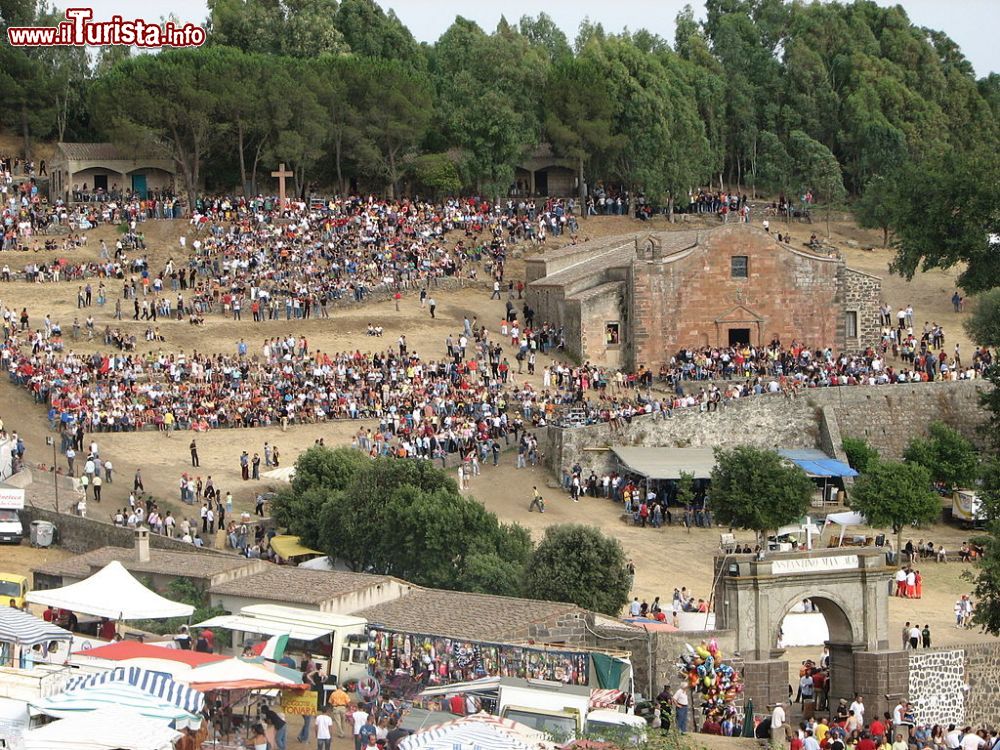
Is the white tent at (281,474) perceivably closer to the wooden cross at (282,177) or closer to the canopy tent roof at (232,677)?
the canopy tent roof at (232,677)

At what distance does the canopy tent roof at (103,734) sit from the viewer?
3014 centimetres

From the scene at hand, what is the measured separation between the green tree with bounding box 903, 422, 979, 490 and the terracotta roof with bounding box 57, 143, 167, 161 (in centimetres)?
3504

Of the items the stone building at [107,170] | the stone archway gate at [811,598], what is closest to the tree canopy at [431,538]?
the stone archway gate at [811,598]

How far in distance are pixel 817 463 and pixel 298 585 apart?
78.7ft

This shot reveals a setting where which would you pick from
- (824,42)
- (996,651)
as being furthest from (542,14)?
(996,651)

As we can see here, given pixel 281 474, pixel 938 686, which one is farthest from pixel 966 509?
pixel 938 686

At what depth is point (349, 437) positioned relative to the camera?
207ft

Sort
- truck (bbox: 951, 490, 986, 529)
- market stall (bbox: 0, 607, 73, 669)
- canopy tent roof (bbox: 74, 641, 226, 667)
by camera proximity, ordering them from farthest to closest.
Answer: truck (bbox: 951, 490, 986, 529) → market stall (bbox: 0, 607, 73, 669) → canopy tent roof (bbox: 74, 641, 226, 667)

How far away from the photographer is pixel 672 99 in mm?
89688

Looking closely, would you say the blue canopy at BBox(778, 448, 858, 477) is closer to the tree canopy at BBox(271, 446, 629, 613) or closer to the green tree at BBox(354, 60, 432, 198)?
the tree canopy at BBox(271, 446, 629, 613)

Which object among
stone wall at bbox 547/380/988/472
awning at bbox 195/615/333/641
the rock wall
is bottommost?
the rock wall

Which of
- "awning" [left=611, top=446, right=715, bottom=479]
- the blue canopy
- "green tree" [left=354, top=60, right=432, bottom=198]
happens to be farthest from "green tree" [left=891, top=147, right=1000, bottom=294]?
"green tree" [left=354, top=60, right=432, bottom=198]

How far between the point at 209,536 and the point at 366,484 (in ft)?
15.1

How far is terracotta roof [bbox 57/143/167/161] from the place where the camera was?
284 feet
